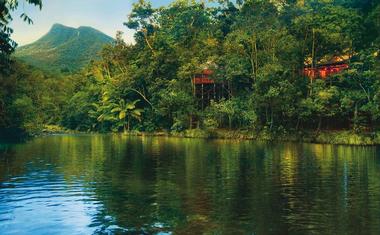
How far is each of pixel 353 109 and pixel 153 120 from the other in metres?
34.6

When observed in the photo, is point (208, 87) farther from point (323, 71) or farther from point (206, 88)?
point (323, 71)

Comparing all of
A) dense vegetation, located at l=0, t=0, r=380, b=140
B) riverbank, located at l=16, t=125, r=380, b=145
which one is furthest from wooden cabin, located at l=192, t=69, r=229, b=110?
riverbank, located at l=16, t=125, r=380, b=145

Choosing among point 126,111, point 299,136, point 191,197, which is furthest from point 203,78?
point 191,197

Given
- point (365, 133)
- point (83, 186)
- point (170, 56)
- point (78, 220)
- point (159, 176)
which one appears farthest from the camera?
point (170, 56)

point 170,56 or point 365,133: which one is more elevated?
A: point 170,56

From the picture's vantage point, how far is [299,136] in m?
52.8

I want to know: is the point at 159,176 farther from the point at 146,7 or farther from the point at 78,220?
the point at 146,7

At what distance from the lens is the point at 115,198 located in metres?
17.8

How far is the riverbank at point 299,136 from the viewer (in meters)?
47.0

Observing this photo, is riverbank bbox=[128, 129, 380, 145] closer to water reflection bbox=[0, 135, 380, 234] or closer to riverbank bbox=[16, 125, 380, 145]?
riverbank bbox=[16, 125, 380, 145]

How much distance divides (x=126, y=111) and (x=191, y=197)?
6075 cm

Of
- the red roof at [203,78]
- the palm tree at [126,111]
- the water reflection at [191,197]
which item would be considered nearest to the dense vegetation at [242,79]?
the palm tree at [126,111]

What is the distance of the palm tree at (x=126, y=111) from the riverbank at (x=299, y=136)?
40.0 feet

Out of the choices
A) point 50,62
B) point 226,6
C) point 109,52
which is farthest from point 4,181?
point 50,62
